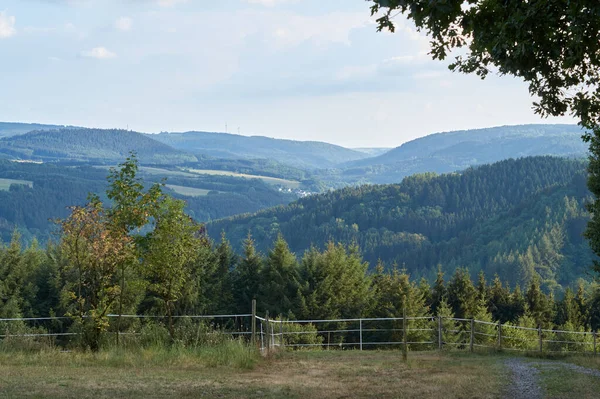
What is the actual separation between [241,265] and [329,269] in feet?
23.8

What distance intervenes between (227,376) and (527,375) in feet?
20.8

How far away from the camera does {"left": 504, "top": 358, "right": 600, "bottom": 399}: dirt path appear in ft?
40.3

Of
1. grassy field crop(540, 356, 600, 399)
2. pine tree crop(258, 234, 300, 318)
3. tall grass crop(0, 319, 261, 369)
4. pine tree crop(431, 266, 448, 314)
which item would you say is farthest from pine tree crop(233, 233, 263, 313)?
grassy field crop(540, 356, 600, 399)

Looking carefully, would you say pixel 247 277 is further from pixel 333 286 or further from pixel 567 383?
pixel 567 383

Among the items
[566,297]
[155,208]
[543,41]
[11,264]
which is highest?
[543,41]

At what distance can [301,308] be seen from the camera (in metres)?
52.2

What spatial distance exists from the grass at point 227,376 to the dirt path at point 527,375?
0.31 meters

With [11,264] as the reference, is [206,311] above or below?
below

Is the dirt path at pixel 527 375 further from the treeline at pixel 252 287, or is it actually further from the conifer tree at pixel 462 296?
the conifer tree at pixel 462 296

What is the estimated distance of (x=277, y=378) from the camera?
1362 cm

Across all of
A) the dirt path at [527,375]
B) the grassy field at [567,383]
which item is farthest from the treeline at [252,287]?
the grassy field at [567,383]

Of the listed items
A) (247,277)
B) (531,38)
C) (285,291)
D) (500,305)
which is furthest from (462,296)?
(531,38)

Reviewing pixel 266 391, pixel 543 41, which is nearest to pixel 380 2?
pixel 543 41

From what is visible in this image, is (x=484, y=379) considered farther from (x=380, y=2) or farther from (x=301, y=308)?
(x=301, y=308)
